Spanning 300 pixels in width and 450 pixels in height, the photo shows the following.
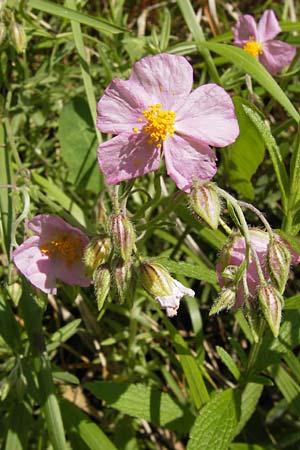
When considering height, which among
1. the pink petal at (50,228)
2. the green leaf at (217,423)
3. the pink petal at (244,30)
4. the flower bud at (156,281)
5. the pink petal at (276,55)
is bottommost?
the green leaf at (217,423)

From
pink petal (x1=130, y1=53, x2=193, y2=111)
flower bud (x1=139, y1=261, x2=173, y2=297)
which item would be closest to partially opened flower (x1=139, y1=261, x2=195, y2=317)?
flower bud (x1=139, y1=261, x2=173, y2=297)

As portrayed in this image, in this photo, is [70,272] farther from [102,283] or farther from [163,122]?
[163,122]

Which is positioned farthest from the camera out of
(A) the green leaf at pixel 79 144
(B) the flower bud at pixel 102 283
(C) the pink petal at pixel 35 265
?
(A) the green leaf at pixel 79 144

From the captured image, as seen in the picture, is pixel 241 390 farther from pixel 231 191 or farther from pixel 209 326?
pixel 231 191

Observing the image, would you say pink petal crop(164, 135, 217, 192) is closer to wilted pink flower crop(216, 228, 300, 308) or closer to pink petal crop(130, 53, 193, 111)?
pink petal crop(130, 53, 193, 111)

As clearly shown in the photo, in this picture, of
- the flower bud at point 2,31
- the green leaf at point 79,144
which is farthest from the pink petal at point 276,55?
the flower bud at point 2,31

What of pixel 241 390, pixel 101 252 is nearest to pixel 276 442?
pixel 241 390

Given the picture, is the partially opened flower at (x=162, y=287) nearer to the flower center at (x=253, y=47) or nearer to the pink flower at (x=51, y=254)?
the pink flower at (x=51, y=254)
